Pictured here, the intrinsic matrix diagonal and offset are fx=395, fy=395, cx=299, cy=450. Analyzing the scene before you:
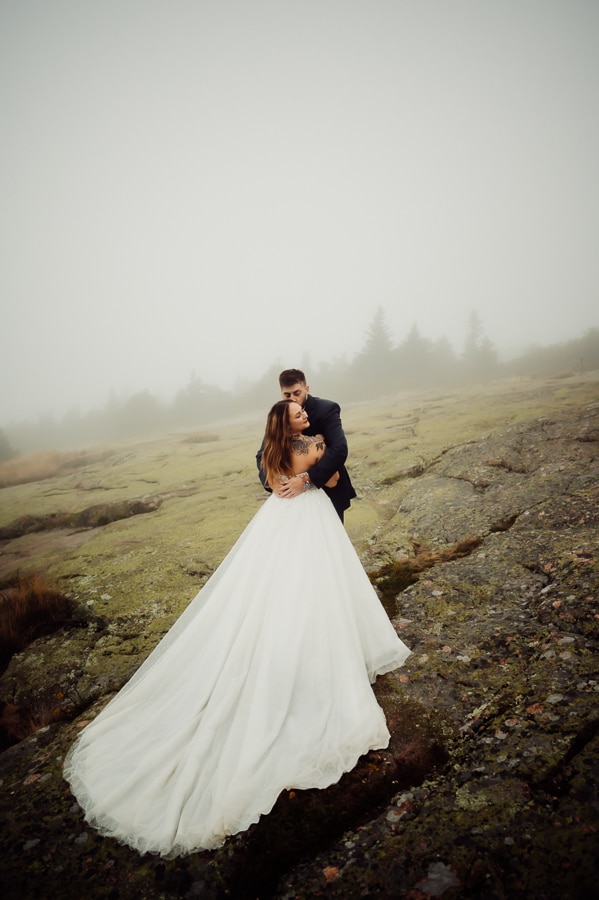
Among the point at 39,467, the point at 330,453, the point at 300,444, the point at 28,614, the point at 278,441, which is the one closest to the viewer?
the point at 278,441

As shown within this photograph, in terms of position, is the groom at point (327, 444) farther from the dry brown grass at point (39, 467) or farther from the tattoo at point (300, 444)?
the dry brown grass at point (39, 467)

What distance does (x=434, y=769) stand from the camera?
245 centimetres

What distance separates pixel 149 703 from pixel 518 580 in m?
3.68

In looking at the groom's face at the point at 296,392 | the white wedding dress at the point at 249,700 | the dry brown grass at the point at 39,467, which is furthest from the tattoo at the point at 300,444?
the dry brown grass at the point at 39,467

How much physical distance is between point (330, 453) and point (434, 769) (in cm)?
255

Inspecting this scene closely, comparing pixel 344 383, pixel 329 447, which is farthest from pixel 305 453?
pixel 344 383

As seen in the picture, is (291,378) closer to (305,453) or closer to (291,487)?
(305,453)

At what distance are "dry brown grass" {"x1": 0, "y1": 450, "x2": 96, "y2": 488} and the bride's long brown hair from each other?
693 inches

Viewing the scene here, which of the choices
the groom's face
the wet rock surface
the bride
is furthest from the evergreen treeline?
the bride

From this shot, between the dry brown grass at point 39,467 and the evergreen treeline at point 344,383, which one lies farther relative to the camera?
the evergreen treeline at point 344,383

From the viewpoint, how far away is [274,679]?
3.12 m

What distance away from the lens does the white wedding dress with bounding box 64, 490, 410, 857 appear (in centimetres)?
250

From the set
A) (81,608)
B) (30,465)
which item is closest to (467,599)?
(81,608)

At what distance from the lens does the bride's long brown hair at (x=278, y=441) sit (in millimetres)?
3729
